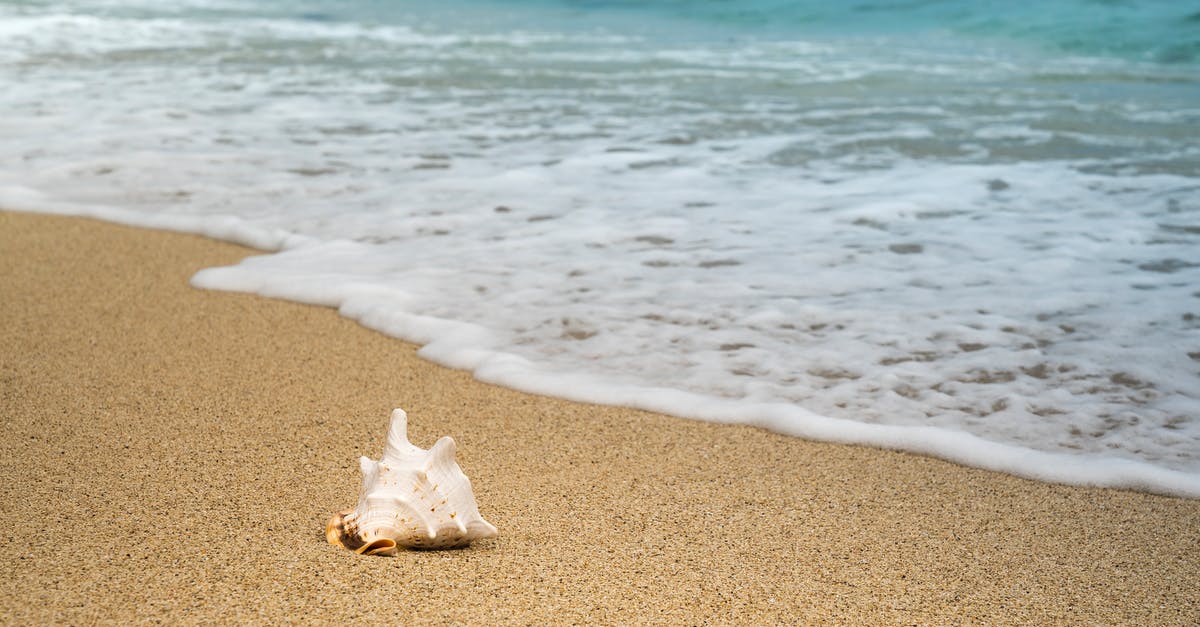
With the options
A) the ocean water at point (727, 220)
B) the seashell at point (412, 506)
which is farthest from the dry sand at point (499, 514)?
the ocean water at point (727, 220)

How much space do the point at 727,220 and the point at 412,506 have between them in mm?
2787

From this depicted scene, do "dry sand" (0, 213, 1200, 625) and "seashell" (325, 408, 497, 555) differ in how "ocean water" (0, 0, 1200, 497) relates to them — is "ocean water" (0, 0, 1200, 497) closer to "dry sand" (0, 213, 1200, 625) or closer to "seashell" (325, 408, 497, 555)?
"dry sand" (0, 213, 1200, 625)

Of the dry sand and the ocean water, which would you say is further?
the ocean water

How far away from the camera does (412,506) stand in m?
1.85

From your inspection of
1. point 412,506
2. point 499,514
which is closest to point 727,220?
point 499,514

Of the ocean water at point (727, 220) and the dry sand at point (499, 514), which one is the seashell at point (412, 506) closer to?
the dry sand at point (499, 514)

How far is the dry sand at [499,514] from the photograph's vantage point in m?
1.78

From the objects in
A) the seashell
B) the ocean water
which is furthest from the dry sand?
the ocean water

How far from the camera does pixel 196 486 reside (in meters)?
2.17

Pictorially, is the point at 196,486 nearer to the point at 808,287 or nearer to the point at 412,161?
the point at 808,287

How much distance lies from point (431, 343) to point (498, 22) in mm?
13349

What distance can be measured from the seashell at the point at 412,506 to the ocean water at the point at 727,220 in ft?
2.97

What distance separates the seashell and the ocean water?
2.97 feet

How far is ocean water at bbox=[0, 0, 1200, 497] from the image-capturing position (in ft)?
9.18
